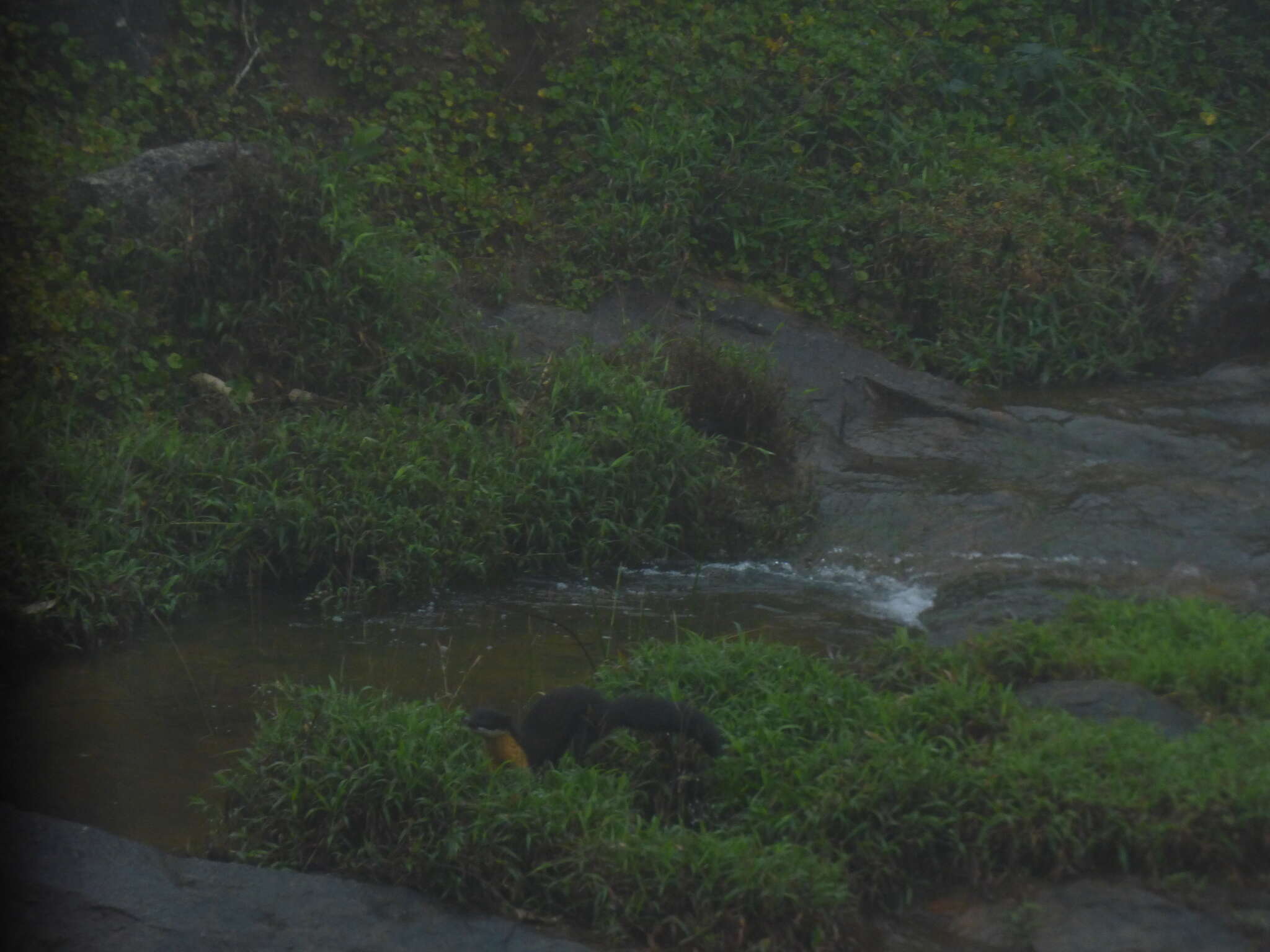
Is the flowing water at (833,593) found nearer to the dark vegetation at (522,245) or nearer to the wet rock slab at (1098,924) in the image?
the wet rock slab at (1098,924)

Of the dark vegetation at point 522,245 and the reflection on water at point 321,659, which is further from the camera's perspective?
the dark vegetation at point 522,245

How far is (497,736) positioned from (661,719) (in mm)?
452

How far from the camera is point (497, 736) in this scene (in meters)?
Result: 3.79

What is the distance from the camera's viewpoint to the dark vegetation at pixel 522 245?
5.91 meters

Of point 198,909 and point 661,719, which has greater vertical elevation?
point 661,719

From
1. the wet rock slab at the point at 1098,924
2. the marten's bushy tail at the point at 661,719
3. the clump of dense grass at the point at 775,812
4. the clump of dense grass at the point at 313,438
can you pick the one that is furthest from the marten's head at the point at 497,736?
the clump of dense grass at the point at 313,438

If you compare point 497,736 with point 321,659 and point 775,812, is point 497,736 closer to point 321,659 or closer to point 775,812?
point 775,812

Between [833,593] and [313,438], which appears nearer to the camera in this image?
[833,593]

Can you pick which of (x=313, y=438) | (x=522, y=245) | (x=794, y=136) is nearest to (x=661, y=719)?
(x=313, y=438)

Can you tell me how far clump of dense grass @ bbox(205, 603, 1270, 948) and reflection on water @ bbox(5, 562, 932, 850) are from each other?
511 millimetres

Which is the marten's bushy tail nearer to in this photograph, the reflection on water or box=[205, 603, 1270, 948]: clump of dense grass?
box=[205, 603, 1270, 948]: clump of dense grass

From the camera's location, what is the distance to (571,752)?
3.81 meters

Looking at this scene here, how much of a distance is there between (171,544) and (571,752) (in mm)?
2540

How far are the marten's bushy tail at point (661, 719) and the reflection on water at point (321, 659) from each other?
1.00m
